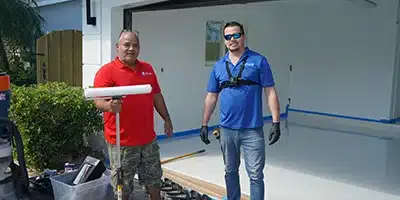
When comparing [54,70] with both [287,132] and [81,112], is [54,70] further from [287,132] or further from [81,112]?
[287,132]

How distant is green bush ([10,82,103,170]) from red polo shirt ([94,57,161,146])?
1.65 meters

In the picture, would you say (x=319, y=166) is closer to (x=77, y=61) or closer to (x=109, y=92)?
(x=109, y=92)

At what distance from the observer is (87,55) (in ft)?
18.5

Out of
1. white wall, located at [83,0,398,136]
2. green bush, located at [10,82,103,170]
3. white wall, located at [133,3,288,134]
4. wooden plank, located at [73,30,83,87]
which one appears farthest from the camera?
wooden plank, located at [73,30,83,87]

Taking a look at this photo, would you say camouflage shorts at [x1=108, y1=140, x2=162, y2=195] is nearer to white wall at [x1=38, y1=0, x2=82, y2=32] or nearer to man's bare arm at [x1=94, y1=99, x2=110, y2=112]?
man's bare arm at [x1=94, y1=99, x2=110, y2=112]

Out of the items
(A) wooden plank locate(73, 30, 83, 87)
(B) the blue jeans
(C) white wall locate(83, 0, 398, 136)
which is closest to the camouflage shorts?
(B) the blue jeans

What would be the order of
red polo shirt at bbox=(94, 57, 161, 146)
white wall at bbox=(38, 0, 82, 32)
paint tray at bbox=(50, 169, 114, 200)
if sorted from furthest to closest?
1. white wall at bbox=(38, 0, 82, 32)
2. paint tray at bbox=(50, 169, 114, 200)
3. red polo shirt at bbox=(94, 57, 161, 146)

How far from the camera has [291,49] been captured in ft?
28.3

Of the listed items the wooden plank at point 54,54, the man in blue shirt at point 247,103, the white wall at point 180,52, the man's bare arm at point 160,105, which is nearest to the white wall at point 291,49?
the white wall at point 180,52

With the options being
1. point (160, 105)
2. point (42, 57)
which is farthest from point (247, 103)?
point (42, 57)

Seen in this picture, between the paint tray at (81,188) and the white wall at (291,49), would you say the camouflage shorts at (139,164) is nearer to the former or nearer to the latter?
the paint tray at (81,188)

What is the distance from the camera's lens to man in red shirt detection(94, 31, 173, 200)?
3.09 meters

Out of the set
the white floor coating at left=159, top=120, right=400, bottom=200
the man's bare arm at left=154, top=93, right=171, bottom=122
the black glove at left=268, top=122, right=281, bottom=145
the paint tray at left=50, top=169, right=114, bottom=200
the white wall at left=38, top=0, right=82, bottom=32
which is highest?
the white wall at left=38, top=0, right=82, bottom=32

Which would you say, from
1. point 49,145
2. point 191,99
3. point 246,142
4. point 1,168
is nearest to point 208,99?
point 246,142
